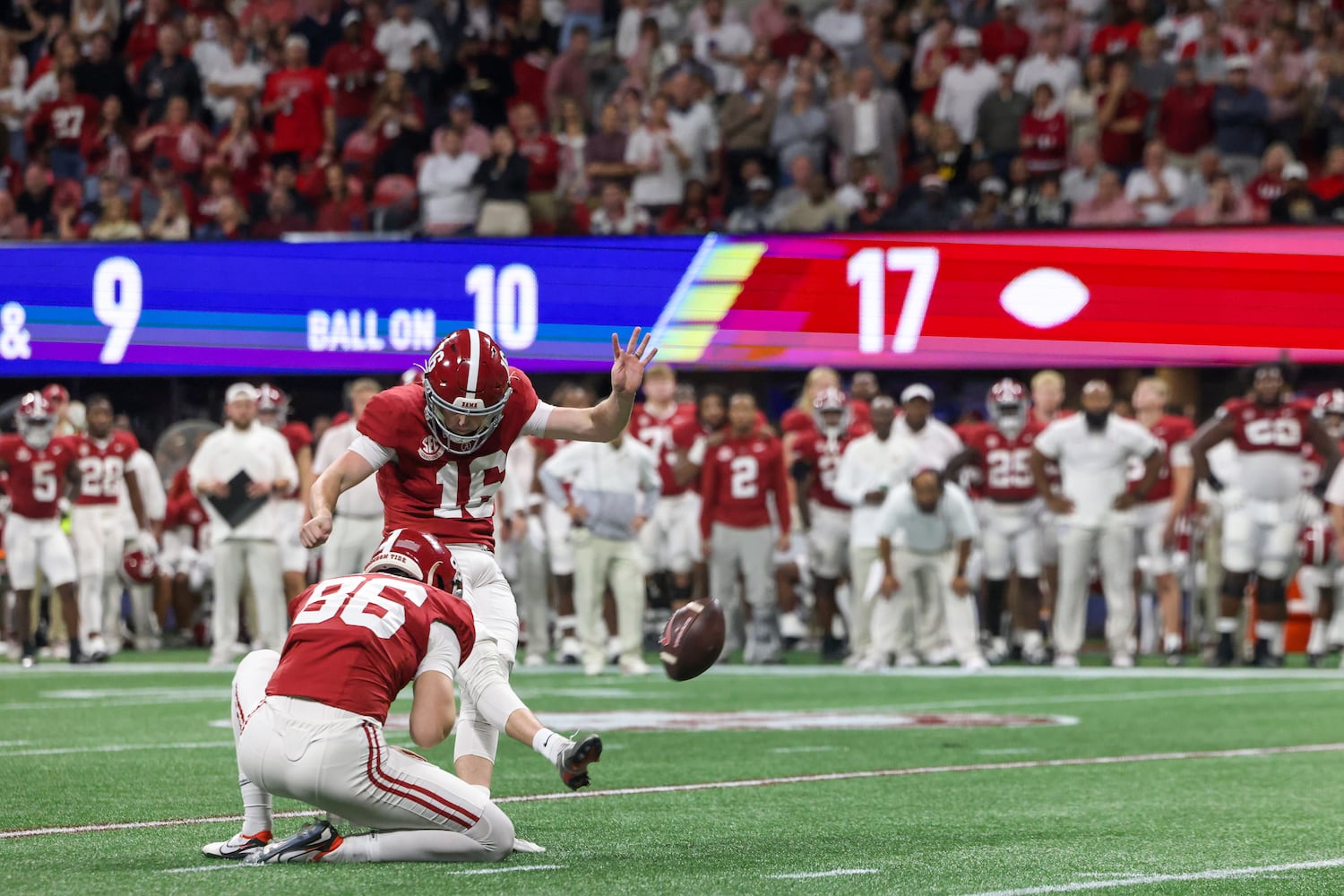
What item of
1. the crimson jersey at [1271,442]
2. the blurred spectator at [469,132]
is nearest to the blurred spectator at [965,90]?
the blurred spectator at [469,132]

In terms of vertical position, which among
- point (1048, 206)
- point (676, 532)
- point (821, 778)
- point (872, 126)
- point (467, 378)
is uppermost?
point (872, 126)

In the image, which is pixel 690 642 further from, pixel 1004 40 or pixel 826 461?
pixel 1004 40

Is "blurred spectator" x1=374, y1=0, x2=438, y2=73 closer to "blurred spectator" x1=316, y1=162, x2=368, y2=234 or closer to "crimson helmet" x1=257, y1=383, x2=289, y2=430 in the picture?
"blurred spectator" x1=316, y1=162, x2=368, y2=234

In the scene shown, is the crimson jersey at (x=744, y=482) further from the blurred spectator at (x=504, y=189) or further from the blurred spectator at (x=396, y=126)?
the blurred spectator at (x=396, y=126)

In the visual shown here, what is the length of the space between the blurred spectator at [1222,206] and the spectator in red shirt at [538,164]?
556 cm

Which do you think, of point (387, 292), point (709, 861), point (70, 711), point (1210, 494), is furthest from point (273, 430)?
point (709, 861)

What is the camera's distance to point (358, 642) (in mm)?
5305

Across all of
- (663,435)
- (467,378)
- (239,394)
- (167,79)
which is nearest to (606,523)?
(663,435)

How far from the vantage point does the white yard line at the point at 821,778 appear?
20.9ft

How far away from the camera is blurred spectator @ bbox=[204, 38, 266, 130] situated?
20.2m

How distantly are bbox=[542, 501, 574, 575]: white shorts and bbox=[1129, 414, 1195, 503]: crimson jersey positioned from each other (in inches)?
163

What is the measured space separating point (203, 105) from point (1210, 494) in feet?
36.3

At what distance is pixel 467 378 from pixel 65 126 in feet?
51.1

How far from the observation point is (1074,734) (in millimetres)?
9570
